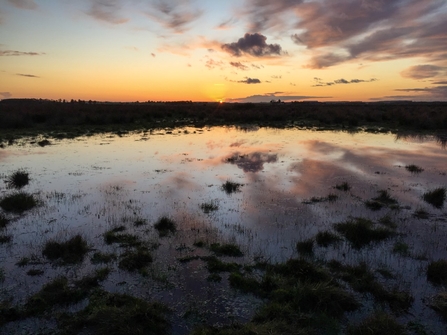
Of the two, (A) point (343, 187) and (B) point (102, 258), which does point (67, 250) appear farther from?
(A) point (343, 187)

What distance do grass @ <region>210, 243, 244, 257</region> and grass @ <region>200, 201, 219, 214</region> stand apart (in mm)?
2710

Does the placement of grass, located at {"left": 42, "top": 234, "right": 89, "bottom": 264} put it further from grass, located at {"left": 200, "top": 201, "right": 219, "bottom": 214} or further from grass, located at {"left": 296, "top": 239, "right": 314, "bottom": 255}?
grass, located at {"left": 296, "top": 239, "right": 314, "bottom": 255}

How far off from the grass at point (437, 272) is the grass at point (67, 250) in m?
7.88

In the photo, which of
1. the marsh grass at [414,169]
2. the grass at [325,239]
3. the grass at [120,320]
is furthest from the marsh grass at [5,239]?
the marsh grass at [414,169]

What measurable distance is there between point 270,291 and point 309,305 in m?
0.80

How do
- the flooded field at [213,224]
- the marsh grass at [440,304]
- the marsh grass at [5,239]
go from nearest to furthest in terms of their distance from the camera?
the marsh grass at [440,304], the flooded field at [213,224], the marsh grass at [5,239]

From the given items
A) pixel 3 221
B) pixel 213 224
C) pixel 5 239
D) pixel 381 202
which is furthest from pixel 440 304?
pixel 3 221

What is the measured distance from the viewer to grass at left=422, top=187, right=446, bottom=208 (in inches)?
452

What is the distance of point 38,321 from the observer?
5.44m

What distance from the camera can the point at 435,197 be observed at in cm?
1177

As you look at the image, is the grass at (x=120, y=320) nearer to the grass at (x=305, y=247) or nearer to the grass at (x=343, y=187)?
the grass at (x=305, y=247)

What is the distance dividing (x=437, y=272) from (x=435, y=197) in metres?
6.12

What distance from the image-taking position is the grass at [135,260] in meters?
7.19

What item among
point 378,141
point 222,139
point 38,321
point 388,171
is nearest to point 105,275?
point 38,321
